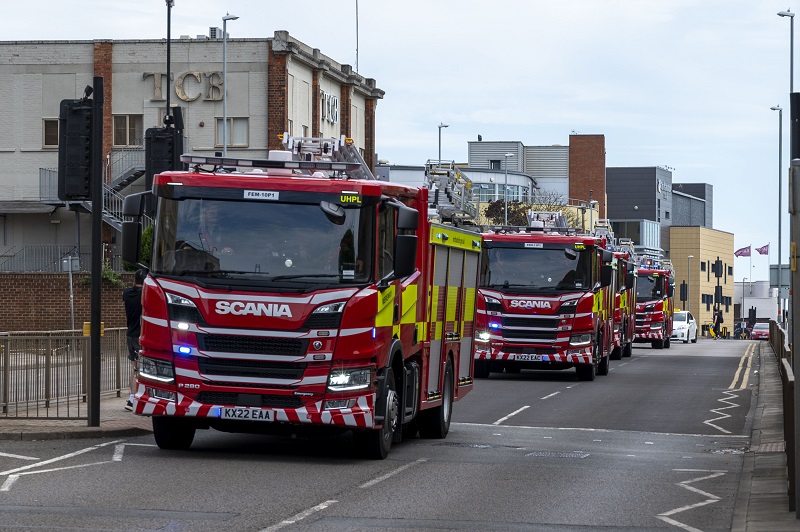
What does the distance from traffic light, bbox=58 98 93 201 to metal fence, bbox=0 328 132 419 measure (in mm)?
2400

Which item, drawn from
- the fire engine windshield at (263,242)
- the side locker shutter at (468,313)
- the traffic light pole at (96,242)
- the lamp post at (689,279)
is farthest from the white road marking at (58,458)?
the lamp post at (689,279)

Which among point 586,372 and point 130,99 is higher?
point 130,99

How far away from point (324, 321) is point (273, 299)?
1.76 ft

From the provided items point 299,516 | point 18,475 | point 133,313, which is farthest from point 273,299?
point 133,313

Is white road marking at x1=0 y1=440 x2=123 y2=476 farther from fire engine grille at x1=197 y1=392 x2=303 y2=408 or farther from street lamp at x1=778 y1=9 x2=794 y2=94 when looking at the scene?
street lamp at x1=778 y1=9 x2=794 y2=94

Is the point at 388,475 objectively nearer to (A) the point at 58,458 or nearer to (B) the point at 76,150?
(A) the point at 58,458

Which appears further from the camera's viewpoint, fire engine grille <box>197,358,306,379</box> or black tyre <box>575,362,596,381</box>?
black tyre <box>575,362,596,381</box>

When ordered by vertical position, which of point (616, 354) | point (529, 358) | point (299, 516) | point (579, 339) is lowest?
point (616, 354)

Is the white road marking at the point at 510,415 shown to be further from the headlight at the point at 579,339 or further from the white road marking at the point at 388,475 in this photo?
the headlight at the point at 579,339

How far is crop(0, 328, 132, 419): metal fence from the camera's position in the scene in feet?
57.9

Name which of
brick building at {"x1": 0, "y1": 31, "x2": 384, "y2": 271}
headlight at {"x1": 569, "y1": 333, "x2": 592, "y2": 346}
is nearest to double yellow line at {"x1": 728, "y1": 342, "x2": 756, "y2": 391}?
headlight at {"x1": 569, "y1": 333, "x2": 592, "y2": 346}

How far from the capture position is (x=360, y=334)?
1391 centimetres

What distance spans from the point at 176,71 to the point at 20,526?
4910 cm

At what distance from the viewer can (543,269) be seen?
2962 centimetres
